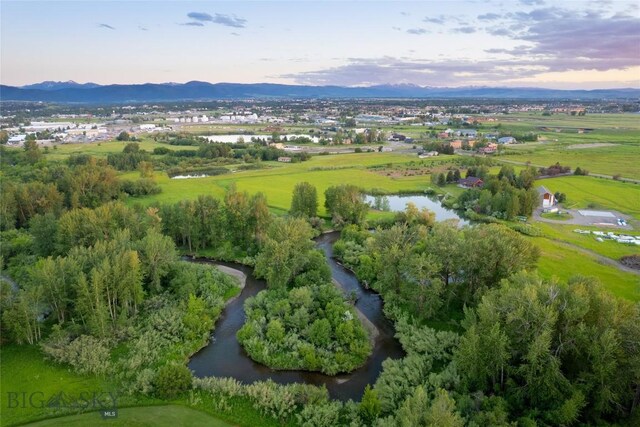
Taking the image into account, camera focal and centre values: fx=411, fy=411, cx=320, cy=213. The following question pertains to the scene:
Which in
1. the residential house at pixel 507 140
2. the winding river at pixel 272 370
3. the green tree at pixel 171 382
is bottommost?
the winding river at pixel 272 370

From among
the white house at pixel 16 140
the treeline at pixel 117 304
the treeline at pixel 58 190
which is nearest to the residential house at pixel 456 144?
the treeline at pixel 58 190

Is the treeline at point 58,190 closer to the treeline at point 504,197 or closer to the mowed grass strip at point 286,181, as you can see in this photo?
the mowed grass strip at point 286,181

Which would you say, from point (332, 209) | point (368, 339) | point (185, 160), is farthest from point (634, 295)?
point (185, 160)

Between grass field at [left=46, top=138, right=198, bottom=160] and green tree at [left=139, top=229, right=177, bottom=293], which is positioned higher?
grass field at [left=46, top=138, right=198, bottom=160]

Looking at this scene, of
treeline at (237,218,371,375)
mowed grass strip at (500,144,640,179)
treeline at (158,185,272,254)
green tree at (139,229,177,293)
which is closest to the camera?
treeline at (237,218,371,375)

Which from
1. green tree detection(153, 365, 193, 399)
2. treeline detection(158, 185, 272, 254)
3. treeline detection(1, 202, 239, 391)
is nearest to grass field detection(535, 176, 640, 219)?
treeline detection(158, 185, 272, 254)

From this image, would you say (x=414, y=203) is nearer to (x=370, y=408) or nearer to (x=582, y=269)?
(x=582, y=269)

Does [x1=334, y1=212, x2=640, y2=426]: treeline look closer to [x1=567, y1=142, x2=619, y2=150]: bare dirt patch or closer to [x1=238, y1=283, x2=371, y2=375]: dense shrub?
[x1=238, y1=283, x2=371, y2=375]: dense shrub
